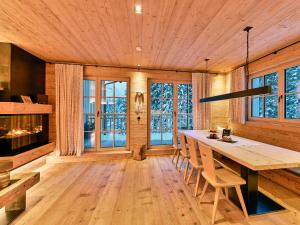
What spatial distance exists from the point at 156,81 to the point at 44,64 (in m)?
2.89

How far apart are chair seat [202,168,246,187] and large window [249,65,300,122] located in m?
1.92

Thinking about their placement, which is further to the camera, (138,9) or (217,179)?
(217,179)

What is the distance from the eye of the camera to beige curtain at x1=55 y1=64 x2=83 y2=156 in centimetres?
371

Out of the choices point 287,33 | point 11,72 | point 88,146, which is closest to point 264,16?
point 287,33

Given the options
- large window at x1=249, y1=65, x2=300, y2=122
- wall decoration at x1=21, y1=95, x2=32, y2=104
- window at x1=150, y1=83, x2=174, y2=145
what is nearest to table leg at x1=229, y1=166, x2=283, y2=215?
large window at x1=249, y1=65, x2=300, y2=122

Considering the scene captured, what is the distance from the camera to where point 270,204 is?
2055 millimetres

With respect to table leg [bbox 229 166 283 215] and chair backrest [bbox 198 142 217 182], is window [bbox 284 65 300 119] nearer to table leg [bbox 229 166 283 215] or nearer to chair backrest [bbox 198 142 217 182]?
table leg [bbox 229 166 283 215]

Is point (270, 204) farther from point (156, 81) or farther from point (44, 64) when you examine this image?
point (44, 64)

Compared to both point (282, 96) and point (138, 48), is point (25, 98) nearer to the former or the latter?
point (138, 48)

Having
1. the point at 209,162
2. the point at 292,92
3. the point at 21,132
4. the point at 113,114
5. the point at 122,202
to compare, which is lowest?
the point at 122,202

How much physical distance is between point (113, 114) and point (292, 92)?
13.0 ft

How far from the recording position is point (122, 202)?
2125 mm

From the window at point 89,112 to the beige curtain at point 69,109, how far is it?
0.79 feet

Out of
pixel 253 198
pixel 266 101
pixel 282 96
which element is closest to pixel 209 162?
pixel 253 198
